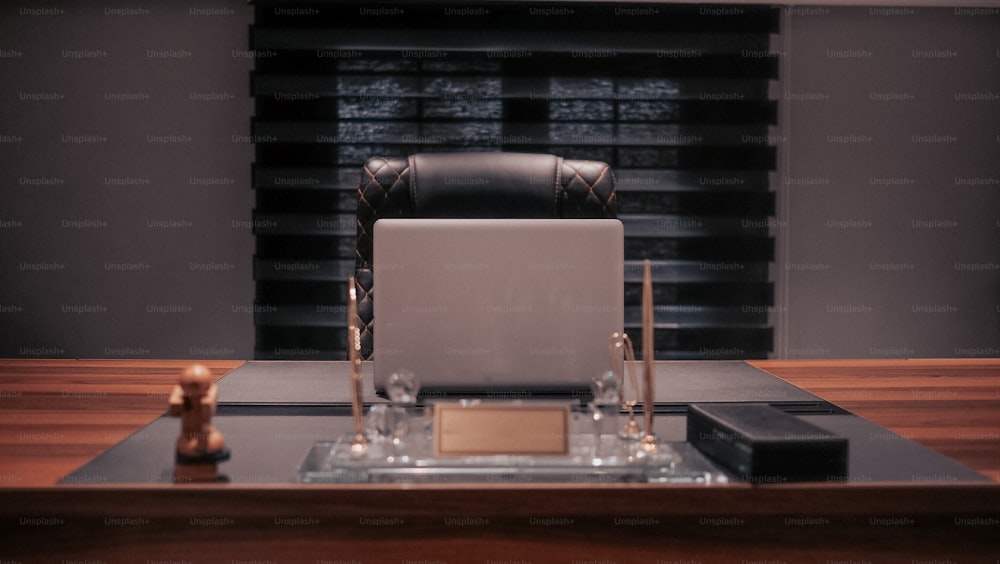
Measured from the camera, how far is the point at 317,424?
1314 mm

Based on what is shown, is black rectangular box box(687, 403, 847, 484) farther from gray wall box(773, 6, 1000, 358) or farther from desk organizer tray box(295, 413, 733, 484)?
gray wall box(773, 6, 1000, 358)

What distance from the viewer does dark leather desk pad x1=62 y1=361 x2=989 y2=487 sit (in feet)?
3.42

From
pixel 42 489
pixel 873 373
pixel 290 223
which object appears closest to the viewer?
pixel 42 489

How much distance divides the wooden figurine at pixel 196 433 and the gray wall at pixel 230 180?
2.69 meters

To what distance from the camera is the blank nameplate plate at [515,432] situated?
1.03m

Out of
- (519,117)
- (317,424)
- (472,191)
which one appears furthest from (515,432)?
(519,117)

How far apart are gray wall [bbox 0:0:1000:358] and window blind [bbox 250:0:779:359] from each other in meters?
0.14

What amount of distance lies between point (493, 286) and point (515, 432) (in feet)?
1.28

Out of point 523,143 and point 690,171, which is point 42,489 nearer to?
point 523,143

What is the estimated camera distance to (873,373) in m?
1.89

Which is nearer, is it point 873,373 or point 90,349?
point 873,373

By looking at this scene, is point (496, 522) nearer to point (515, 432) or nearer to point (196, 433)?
point (515, 432)

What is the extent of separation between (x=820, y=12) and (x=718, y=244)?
1104mm

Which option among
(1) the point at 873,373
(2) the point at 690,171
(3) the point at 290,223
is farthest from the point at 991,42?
(3) the point at 290,223
